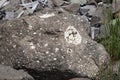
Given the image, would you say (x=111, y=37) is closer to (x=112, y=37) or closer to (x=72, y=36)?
(x=112, y=37)

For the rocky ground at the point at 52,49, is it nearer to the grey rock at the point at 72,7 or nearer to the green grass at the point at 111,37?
the green grass at the point at 111,37

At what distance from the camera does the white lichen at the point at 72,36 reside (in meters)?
4.26

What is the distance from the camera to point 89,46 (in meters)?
4.25

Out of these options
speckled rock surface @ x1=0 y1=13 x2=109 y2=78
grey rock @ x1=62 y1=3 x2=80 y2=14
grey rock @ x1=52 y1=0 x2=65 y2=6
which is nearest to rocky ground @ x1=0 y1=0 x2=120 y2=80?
speckled rock surface @ x1=0 y1=13 x2=109 y2=78

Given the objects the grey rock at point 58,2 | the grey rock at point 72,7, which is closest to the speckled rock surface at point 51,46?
the grey rock at point 72,7

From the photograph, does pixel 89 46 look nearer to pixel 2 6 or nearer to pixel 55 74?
pixel 55 74

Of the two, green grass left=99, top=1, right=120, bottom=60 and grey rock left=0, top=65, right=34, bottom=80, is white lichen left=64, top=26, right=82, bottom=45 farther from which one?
grey rock left=0, top=65, right=34, bottom=80

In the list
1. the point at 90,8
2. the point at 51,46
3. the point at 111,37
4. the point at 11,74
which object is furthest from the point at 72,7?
the point at 11,74

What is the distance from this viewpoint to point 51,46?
415 centimetres

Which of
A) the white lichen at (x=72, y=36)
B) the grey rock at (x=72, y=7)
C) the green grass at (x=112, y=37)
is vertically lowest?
the grey rock at (x=72, y=7)

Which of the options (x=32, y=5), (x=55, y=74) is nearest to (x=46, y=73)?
(x=55, y=74)

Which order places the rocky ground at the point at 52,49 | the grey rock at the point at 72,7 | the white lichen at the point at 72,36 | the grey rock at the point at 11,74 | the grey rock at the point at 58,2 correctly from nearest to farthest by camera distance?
the grey rock at the point at 11,74 < the rocky ground at the point at 52,49 < the white lichen at the point at 72,36 < the grey rock at the point at 72,7 < the grey rock at the point at 58,2

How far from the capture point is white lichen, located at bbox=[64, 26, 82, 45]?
4262mm

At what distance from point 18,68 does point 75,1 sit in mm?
1936
